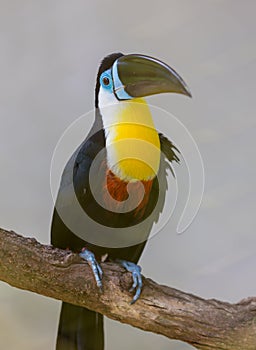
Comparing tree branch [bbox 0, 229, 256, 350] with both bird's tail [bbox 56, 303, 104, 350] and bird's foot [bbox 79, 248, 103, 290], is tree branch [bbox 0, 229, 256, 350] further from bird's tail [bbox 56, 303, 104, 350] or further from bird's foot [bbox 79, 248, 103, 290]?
bird's tail [bbox 56, 303, 104, 350]

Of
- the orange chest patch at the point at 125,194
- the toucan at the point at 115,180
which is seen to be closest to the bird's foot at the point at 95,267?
the toucan at the point at 115,180

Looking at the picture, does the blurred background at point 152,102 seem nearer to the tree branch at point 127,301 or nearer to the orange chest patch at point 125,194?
the orange chest patch at point 125,194

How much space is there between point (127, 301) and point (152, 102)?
649 millimetres

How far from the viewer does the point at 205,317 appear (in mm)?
1127

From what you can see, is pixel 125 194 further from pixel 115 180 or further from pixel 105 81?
pixel 105 81

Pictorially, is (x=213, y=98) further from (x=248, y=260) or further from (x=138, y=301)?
(x=138, y=301)

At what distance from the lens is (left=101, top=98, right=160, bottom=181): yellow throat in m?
1.28

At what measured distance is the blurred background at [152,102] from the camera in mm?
1512

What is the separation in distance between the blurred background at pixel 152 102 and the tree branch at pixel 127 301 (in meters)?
0.47

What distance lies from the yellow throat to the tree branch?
26 cm

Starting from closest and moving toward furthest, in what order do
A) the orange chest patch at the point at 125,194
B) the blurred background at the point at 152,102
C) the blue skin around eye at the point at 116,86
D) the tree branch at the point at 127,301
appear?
A: the tree branch at the point at 127,301
the orange chest patch at the point at 125,194
the blue skin around eye at the point at 116,86
the blurred background at the point at 152,102

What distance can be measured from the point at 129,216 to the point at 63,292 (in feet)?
0.92

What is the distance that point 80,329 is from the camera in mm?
1353

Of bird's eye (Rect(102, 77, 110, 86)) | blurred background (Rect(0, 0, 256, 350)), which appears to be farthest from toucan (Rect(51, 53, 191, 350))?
blurred background (Rect(0, 0, 256, 350))
